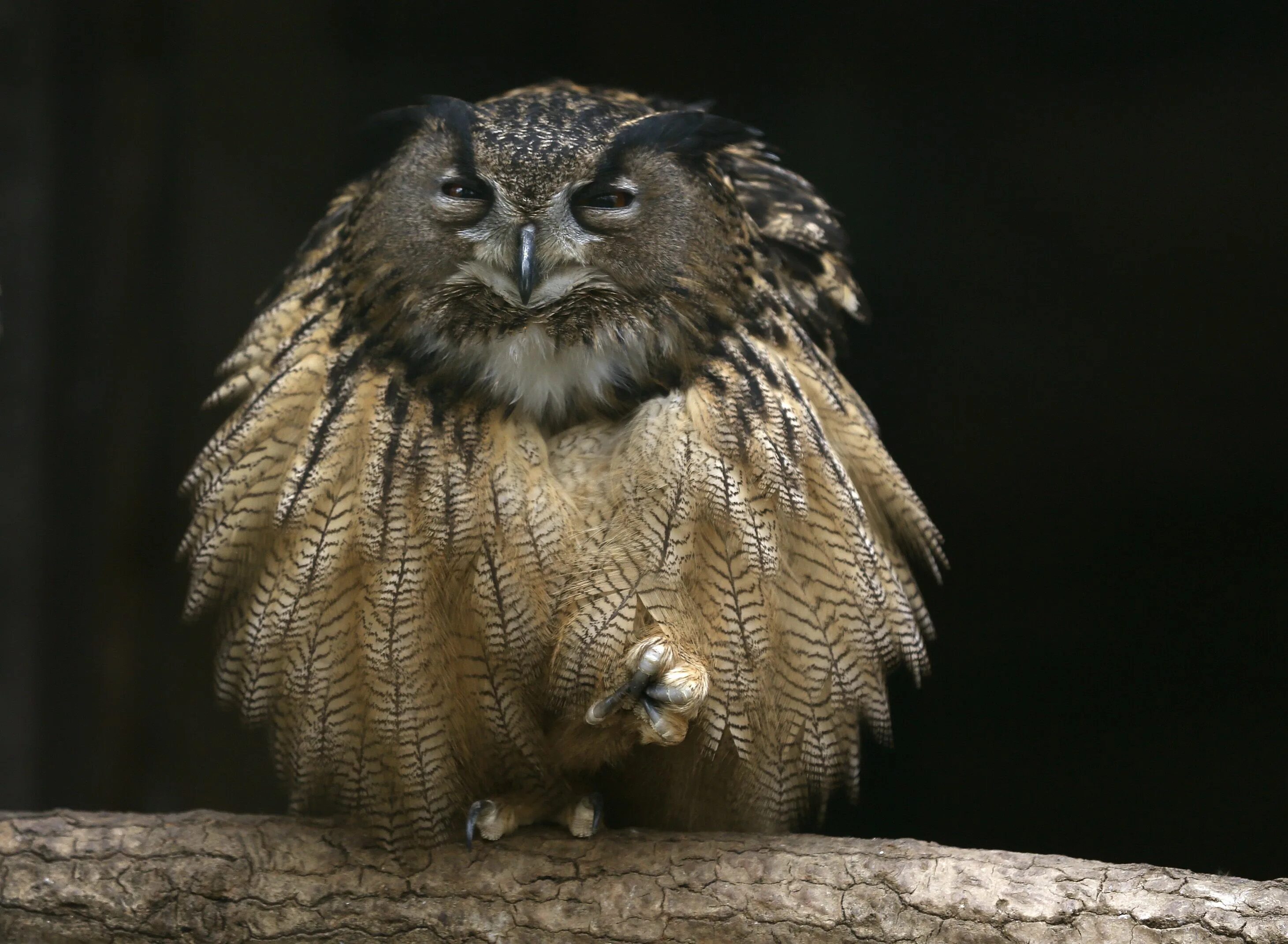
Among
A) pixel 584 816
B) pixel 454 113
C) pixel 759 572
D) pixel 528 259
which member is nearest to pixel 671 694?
pixel 759 572

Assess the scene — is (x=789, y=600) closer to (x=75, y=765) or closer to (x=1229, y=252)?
(x=1229, y=252)

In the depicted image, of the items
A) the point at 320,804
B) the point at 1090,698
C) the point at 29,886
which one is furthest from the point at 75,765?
the point at 1090,698

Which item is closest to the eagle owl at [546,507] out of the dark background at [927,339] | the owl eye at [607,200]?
the owl eye at [607,200]

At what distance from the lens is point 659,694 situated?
55.8 inches

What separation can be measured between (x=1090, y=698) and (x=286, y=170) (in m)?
1.97

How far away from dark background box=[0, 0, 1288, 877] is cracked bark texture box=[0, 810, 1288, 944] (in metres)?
0.87

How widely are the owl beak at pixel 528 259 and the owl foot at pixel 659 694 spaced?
0.45 metres

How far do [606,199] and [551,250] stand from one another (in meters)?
0.10

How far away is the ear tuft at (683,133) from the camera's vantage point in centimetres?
142

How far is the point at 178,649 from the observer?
2543 millimetres

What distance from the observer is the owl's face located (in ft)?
4.48

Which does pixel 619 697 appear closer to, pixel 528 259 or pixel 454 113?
pixel 528 259

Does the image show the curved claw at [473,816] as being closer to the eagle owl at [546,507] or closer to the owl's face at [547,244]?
the eagle owl at [546,507]

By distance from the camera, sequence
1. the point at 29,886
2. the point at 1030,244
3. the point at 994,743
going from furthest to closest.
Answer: the point at 994,743 → the point at 1030,244 → the point at 29,886
